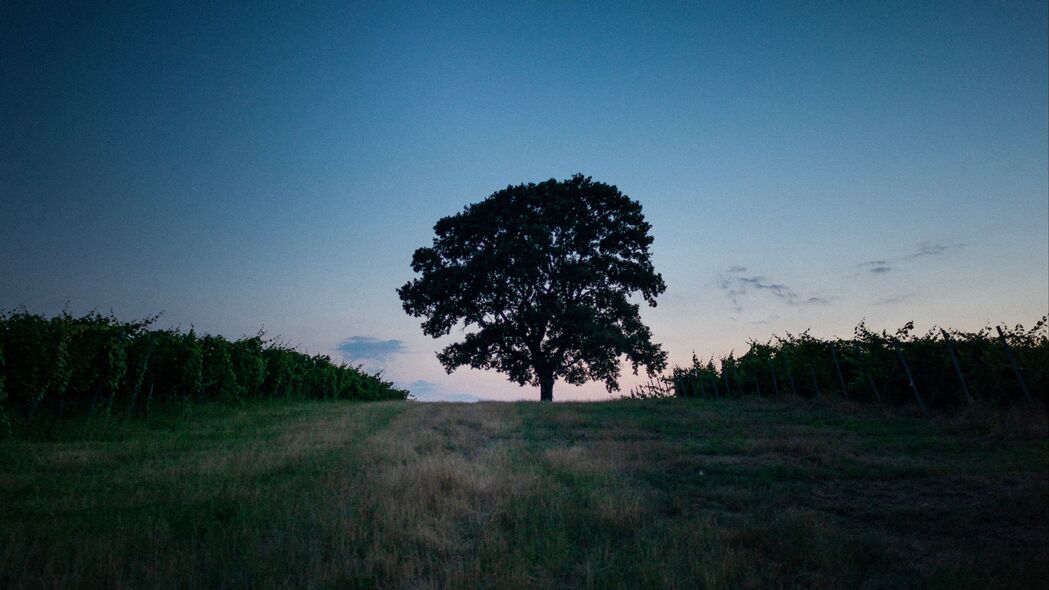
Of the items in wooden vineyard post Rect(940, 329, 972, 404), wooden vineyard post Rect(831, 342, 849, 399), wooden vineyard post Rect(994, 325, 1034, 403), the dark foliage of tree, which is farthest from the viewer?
wooden vineyard post Rect(831, 342, 849, 399)

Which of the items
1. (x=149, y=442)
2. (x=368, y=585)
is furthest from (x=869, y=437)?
(x=149, y=442)

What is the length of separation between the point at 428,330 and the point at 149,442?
21424 mm

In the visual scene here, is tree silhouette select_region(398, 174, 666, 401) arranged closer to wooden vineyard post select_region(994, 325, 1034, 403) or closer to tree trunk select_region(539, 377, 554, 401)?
tree trunk select_region(539, 377, 554, 401)

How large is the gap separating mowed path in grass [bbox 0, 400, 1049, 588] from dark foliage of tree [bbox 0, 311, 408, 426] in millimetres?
1518

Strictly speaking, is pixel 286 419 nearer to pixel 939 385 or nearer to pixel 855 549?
pixel 855 549

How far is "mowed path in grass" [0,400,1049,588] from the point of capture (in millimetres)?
4438

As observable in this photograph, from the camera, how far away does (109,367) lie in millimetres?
14297

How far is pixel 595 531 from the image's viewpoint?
19.0ft

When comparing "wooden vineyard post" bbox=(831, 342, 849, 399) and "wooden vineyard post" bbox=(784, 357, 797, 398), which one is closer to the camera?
"wooden vineyard post" bbox=(831, 342, 849, 399)

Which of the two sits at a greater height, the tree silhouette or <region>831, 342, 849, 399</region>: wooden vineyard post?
the tree silhouette

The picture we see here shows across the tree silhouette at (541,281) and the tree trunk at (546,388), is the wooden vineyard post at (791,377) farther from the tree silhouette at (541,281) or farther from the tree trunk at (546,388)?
the tree trunk at (546,388)

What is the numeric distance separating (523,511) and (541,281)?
2543 centimetres

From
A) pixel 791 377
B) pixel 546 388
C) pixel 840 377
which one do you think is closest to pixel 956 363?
pixel 840 377

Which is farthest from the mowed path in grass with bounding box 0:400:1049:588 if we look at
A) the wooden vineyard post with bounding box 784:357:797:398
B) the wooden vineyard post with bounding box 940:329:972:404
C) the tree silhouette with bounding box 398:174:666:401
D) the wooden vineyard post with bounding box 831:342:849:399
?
the tree silhouette with bounding box 398:174:666:401
